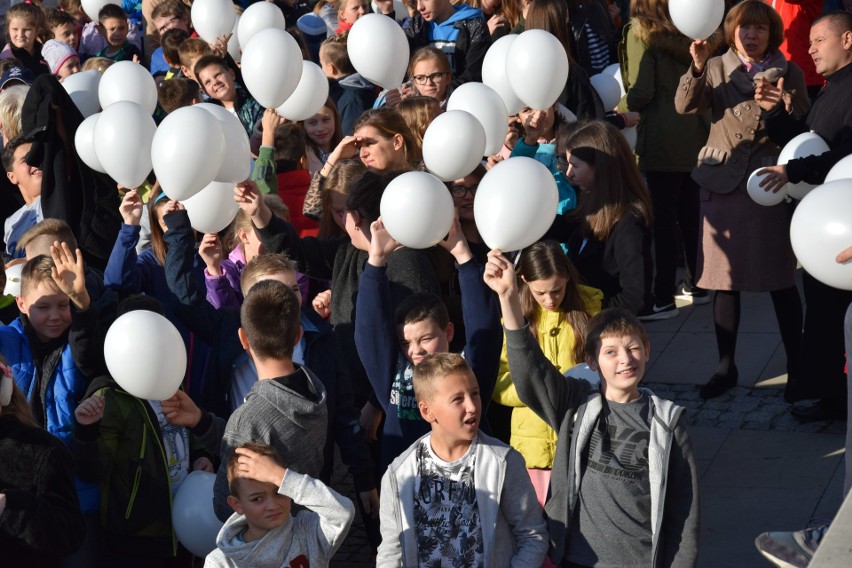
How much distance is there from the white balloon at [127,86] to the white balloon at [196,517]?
2.88m

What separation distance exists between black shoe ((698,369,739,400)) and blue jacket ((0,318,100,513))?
11.5 ft

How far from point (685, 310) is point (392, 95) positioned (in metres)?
2.48

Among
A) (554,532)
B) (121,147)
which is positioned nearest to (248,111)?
(121,147)

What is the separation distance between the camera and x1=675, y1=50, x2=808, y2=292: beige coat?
6590 mm

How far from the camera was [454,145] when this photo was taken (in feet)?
17.8

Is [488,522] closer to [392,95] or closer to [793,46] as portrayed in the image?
[392,95]

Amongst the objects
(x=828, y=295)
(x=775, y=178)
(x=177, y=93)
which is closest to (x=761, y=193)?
(x=775, y=178)

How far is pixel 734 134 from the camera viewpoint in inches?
261

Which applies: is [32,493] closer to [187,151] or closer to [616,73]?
[187,151]

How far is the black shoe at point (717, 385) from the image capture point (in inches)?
264

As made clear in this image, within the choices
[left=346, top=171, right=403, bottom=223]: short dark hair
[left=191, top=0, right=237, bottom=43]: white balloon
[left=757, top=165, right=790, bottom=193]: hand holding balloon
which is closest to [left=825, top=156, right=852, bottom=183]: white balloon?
[left=757, top=165, right=790, bottom=193]: hand holding balloon

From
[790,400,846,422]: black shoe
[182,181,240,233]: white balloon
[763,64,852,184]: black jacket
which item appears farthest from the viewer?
[790,400,846,422]: black shoe

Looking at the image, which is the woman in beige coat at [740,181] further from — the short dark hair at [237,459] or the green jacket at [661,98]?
the short dark hair at [237,459]

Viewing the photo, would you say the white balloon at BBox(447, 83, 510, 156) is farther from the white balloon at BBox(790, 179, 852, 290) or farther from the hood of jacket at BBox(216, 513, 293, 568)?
the hood of jacket at BBox(216, 513, 293, 568)
